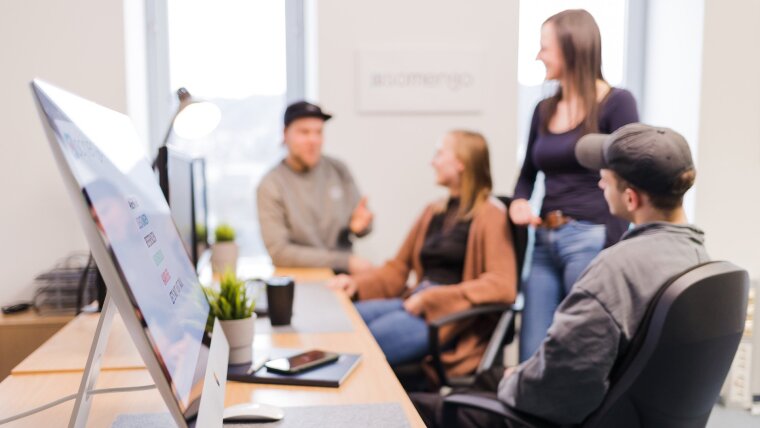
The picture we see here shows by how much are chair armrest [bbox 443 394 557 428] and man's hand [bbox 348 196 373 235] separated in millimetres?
1584

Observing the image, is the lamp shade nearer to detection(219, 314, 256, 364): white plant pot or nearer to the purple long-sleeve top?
detection(219, 314, 256, 364): white plant pot

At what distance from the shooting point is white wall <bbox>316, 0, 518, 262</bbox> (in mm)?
3270

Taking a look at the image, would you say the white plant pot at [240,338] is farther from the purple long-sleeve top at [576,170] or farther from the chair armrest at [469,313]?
the purple long-sleeve top at [576,170]

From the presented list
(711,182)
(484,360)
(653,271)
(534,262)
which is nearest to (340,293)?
(484,360)

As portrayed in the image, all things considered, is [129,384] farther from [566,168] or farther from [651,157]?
[566,168]

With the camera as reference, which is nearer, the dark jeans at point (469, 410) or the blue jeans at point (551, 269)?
the dark jeans at point (469, 410)

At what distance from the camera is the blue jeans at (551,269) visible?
79.7 inches

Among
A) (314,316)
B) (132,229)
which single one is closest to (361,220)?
(314,316)

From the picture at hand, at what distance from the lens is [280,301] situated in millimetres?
1610

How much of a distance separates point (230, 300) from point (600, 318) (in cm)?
74

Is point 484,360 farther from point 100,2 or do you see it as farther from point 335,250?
point 100,2

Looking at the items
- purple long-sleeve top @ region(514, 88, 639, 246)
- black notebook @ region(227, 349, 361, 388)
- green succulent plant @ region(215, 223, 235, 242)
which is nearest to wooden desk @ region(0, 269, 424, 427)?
black notebook @ region(227, 349, 361, 388)

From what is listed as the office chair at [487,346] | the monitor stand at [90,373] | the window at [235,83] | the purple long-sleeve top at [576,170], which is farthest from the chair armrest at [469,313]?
the window at [235,83]

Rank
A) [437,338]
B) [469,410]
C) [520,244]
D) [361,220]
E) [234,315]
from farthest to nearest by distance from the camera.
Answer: [361,220], [520,244], [437,338], [469,410], [234,315]
